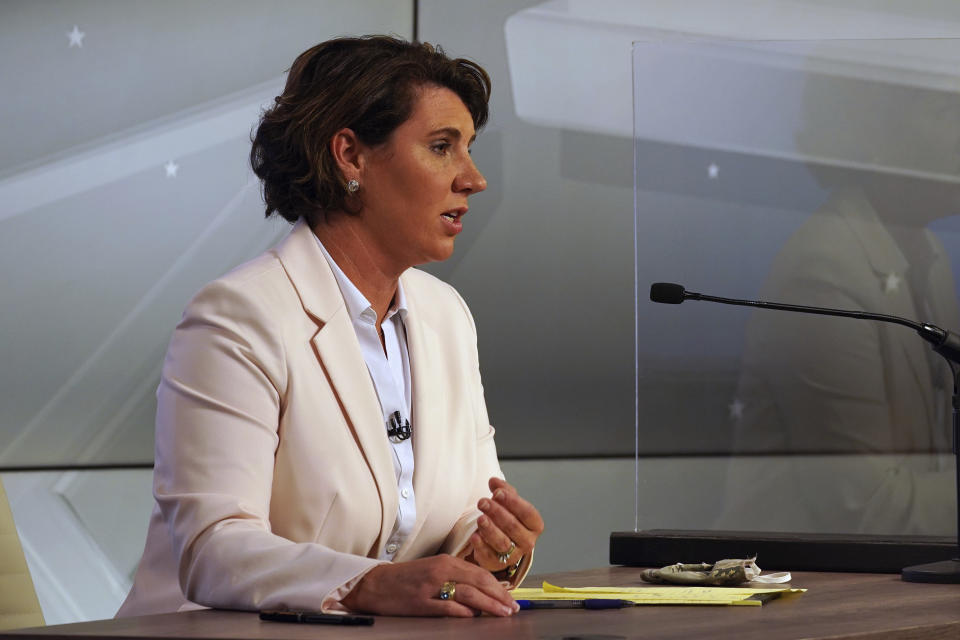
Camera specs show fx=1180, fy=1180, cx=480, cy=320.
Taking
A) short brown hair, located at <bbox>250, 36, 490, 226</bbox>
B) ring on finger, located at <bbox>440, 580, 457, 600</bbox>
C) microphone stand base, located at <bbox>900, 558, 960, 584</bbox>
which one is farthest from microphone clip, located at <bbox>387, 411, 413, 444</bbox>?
microphone stand base, located at <bbox>900, 558, 960, 584</bbox>

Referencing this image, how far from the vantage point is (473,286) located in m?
3.53

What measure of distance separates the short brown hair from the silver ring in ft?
2.05

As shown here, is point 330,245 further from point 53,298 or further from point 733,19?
point 733,19

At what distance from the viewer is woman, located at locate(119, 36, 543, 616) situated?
141cm

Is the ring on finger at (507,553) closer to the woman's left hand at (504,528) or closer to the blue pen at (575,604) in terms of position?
the woman's left hand at (504,528)

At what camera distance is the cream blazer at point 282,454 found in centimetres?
142

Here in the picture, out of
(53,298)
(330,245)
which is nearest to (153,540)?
(330,245)

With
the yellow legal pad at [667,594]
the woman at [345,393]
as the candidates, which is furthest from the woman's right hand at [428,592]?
the yellow legal pad at [667,594]

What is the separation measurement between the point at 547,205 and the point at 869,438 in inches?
51.6

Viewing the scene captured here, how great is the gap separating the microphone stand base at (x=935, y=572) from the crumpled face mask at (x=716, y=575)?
20cm

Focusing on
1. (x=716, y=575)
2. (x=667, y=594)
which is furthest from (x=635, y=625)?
(x=716, y=575)

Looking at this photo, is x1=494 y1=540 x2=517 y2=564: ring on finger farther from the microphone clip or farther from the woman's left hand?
the microphone clip

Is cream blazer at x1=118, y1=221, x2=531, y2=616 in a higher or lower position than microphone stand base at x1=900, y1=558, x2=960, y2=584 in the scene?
higher

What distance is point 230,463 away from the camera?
1.52m
